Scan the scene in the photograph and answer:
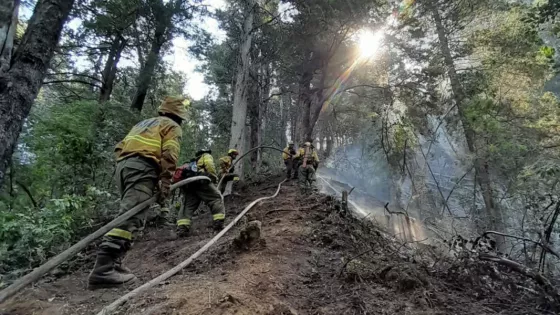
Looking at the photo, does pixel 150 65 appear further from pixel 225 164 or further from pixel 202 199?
pixel 202 199

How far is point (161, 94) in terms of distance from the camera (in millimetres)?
13312

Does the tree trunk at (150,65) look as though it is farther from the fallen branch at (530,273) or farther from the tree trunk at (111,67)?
the fallen branch at (530,273)

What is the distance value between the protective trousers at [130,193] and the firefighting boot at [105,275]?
0.09 metres

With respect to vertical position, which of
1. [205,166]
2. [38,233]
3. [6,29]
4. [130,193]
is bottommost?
[38,233]

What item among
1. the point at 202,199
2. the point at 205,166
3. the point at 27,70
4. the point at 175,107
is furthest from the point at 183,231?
the point at 27,70

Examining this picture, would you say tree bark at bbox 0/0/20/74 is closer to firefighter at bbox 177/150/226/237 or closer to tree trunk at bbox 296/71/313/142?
firefighter at bbox 177/150/226/237

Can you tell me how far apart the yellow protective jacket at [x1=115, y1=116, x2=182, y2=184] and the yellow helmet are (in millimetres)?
256

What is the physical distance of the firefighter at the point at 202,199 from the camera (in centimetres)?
568

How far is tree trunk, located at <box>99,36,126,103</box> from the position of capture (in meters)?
11.1

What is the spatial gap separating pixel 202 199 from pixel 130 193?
7.84 feet

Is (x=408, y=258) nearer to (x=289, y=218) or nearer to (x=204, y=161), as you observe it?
(x=289, y=218)

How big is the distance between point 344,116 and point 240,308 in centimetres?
2115

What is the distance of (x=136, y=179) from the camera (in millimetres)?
3562

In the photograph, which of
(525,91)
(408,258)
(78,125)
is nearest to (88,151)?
(78,125)
